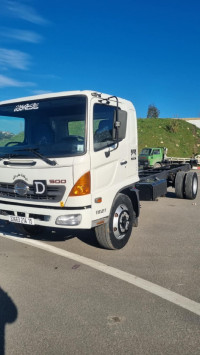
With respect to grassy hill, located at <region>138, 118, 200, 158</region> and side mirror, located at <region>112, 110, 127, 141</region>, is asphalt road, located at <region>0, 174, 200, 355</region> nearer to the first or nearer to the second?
side mirror, located at <region>112, 110, 127, 141</region>

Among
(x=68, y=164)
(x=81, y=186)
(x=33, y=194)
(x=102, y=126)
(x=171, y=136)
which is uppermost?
(x=171, y=136)

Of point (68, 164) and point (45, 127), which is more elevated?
point (45, 127)

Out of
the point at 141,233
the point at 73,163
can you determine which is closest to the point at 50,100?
the point at 73,163

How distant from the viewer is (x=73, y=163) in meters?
3.65

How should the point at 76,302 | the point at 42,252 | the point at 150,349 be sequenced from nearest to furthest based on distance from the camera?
the point at 150,349 < the point at 76,302 < the point at 42,252

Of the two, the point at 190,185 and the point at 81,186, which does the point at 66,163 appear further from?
the point at 190,185

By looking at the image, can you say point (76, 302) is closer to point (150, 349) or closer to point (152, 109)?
point (150, 349)

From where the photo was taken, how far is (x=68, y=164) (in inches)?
145

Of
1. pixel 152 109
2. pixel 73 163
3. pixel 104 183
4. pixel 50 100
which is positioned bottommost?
pixel 104 183

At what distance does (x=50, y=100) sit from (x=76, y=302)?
2.81 m

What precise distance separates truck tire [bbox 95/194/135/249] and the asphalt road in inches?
7.2

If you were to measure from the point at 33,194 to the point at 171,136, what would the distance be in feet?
110

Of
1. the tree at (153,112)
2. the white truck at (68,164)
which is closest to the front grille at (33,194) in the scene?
the white truck at (68,164)

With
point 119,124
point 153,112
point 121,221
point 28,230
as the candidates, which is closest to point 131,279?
point 121,221
